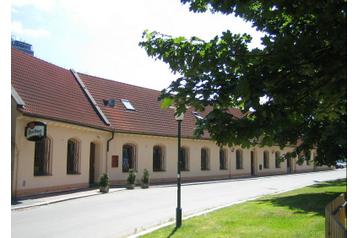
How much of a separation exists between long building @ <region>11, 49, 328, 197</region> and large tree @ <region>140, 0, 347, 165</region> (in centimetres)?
874

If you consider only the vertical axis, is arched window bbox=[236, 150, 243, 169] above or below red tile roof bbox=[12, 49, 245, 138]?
below

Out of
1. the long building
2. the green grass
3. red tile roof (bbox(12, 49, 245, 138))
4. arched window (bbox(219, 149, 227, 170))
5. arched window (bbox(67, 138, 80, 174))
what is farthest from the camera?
arched window (bbox(219, 149, 227, 170))

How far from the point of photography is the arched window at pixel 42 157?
18938mm

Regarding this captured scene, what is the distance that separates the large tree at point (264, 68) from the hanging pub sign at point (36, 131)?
13.1m

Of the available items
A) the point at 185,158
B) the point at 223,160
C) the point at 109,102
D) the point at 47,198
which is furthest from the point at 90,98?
the point at 223,160

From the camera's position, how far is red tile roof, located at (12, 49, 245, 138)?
19.7 meters

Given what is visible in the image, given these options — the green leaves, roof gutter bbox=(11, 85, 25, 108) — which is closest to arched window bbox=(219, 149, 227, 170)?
roof gutter bbox=(11, 85, 25, 108)

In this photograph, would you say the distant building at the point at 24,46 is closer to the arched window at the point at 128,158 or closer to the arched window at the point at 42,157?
the arched window at the point at 128,158

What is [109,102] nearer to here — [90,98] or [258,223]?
[90,98]

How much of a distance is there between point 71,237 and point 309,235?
5677 mm

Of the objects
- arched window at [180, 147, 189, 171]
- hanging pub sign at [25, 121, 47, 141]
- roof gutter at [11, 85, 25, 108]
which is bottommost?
arched window at [180, 147, 189, 171]

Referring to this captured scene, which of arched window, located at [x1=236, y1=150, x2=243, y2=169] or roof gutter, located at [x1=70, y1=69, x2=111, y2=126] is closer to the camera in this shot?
roof gutter, located at [x1=70, y1=69, x2=111, y2=126]

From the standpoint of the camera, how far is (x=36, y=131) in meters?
17.1

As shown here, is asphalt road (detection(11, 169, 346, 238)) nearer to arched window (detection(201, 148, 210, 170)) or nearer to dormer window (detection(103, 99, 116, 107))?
dormer window (detection(103, 99, 116, 107))
